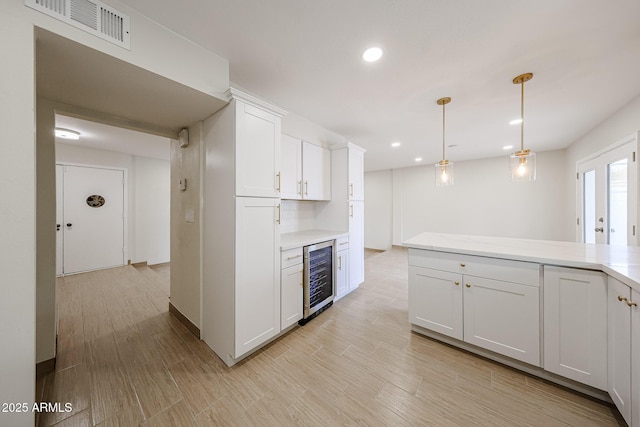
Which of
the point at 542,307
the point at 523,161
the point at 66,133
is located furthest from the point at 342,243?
the point at 66,133

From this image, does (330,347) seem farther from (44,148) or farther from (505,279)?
(44,148)

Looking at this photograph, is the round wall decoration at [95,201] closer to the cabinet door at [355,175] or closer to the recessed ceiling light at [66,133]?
the recessed ceiling light at [66,133]

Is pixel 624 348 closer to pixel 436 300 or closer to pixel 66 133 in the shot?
pixel 436 300

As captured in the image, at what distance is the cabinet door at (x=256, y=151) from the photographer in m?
1.79

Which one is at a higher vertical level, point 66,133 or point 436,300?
point 66,133

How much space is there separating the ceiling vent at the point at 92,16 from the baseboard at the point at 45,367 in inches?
95.6

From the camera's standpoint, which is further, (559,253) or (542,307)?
(559,253)

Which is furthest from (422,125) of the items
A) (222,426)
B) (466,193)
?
(222,426)

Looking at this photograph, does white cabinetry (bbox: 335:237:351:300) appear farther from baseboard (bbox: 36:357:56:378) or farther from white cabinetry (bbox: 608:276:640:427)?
baseboard (bbox: 36:357:56:378)

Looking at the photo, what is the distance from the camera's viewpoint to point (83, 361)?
6.11ft

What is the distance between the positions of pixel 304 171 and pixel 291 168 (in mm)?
236

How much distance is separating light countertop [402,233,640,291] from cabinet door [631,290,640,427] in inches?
4.4

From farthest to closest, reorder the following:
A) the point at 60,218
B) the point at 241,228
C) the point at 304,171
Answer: the point at 60,218, the point at 304,171, the point at 241,228

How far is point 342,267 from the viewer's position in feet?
10.3
